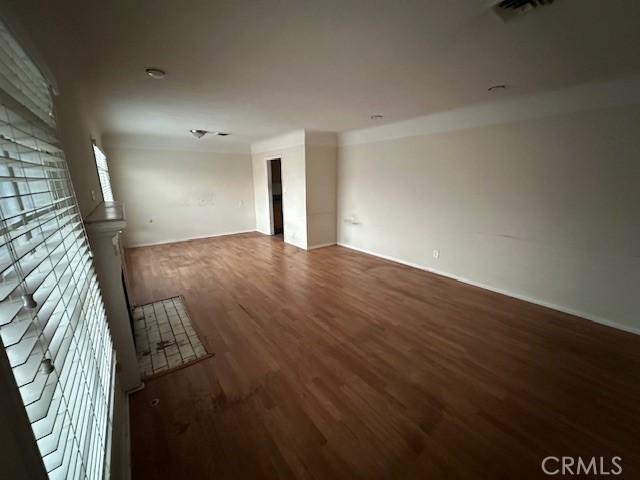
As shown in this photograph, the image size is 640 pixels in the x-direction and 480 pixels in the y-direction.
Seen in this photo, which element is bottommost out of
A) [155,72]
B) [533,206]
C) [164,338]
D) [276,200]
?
[164,338]

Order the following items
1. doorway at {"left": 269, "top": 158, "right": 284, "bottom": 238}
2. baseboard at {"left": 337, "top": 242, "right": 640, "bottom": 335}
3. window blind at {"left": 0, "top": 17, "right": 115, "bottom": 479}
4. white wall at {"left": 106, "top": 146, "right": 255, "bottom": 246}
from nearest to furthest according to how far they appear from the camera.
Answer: window blind at {"left": 0, "top": 17, "right": 115, "bottom": 479} → baseboard at {"left": 337, "top": 242, "right": 640, "bottom": 335} → white wall at {"left": 106, "top": 146, "right": 255, "bottom": 246} → doorway at {"left": 269, "top": 158, "right": 284, "bottom": 238}

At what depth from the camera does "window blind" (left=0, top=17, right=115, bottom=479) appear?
0.60 meters

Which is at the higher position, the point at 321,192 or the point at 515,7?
the point at 515,7

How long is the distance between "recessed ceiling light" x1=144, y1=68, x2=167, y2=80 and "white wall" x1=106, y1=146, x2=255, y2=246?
3.86 m

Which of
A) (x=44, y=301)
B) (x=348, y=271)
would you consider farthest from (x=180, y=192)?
(x=44, y=301)

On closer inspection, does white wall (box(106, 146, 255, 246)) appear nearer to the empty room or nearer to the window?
the window

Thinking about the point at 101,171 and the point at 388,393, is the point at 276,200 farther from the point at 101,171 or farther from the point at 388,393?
the point at 388,393

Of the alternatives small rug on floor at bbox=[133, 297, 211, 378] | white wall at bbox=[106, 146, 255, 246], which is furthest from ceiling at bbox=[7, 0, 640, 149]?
white wall at bbox=[106, 146, 255, 246]

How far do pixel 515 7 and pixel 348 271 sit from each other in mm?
3223

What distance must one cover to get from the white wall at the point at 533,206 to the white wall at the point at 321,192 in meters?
1.10

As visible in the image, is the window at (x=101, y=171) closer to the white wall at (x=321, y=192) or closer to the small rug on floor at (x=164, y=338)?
the small rug on floor at (x=164, y=338)

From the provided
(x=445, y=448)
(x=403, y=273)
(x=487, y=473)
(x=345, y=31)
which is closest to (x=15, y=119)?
(x=345, y=31)

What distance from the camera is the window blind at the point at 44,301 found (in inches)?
23.6

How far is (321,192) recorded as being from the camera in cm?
511
